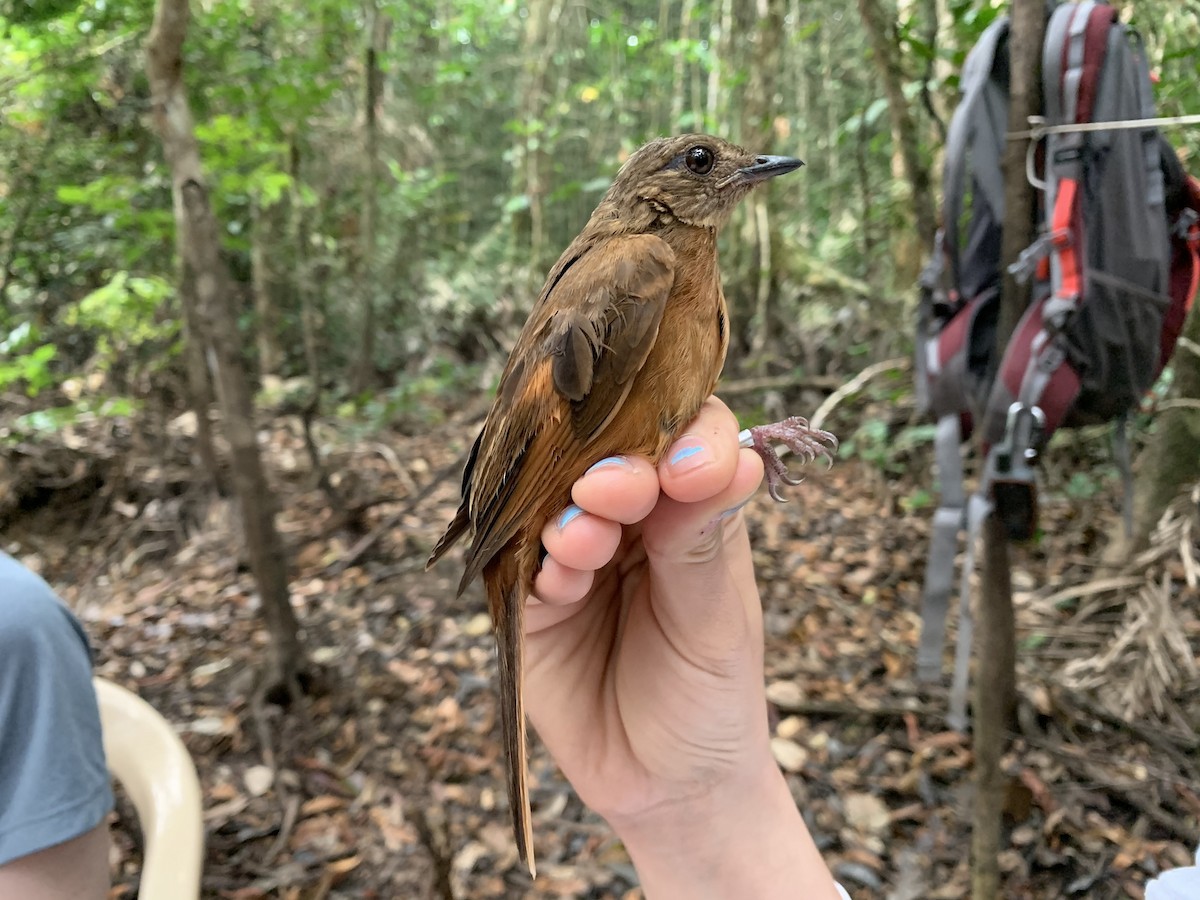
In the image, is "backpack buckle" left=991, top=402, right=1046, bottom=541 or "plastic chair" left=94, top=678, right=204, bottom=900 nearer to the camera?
"plastic chair" left=94, top=678, right=204, bottom=900

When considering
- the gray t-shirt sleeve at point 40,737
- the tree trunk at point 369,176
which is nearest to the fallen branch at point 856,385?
the gray t-shirt sleeve at point 40,737

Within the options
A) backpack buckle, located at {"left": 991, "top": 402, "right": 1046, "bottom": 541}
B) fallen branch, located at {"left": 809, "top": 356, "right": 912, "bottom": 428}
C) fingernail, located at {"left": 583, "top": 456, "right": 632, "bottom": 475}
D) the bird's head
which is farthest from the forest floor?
the bird's head

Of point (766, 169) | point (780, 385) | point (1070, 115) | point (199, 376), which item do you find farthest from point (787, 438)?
point (199, 376)

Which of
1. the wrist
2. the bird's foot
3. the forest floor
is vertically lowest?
the forest floor

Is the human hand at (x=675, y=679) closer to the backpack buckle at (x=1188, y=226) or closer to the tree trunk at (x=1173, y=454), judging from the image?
the backpack buckle at (x=1188, y=226)

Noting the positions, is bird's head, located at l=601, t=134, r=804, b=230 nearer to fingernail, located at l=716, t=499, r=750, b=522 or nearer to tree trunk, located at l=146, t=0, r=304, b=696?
fingernail, located at l=716, t=499, r=750, b=522

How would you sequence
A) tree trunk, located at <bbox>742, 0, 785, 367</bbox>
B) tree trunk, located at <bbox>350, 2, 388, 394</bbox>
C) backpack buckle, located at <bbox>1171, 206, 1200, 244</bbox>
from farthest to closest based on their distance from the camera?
1. tree trunk, located at <bbox>350, 2, 388, 394</bbox>
2. tree trunk, located at <bbox>742, 0, 785, 367</bbox>
3. backpack buckle, located at <bbox>1171, 206, 1200, 244</bbox>

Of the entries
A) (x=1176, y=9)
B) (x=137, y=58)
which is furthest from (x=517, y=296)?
(x=1176, y=9)
